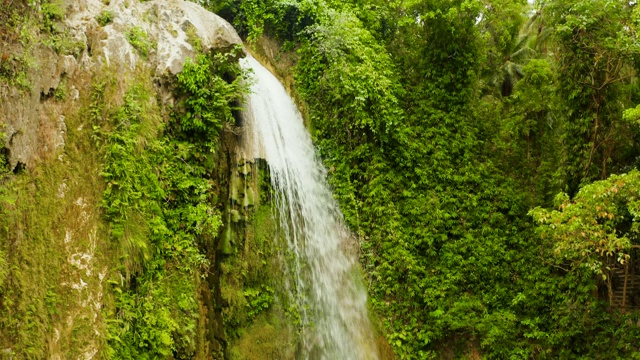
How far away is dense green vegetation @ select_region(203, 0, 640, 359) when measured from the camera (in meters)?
8.07

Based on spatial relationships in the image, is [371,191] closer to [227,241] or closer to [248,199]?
[248,199]

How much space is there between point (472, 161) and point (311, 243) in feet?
13.0

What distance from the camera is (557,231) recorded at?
271 inches

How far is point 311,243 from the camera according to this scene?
8336mm

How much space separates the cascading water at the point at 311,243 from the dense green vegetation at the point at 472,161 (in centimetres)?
48

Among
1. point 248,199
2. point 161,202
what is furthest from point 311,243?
point 161,202

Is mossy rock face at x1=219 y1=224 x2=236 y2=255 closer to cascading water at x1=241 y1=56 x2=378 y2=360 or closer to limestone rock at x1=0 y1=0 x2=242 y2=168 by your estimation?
cascading water at x1=241 y1=56 x2=378 y2=360

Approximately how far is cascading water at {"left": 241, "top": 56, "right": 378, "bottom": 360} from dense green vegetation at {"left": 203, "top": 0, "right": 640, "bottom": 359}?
0.48 meters

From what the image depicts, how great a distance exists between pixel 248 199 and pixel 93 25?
3216 millimetres

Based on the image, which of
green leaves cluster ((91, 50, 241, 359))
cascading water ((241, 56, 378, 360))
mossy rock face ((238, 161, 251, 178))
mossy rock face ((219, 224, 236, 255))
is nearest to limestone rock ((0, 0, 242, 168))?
green leaves cluster ((91, 50, 241, 359))

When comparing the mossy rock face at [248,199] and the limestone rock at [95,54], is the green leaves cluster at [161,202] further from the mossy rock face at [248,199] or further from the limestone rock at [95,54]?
the mossy rock face at [248,199]

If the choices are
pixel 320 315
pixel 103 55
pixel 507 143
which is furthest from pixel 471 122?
pixel 103 55

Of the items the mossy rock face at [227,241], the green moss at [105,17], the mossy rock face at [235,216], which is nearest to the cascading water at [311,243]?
the mossy rock face at [235,216]

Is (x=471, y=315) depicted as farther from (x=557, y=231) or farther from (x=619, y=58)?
(x=619, y=58)
